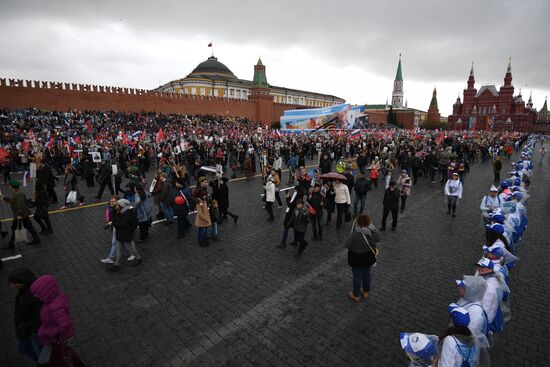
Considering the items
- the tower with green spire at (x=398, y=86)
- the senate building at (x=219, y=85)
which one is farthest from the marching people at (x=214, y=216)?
the tower with green spire at (x=398, y=86)

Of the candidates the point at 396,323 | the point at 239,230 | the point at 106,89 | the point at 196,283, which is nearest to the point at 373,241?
the point at 396,323

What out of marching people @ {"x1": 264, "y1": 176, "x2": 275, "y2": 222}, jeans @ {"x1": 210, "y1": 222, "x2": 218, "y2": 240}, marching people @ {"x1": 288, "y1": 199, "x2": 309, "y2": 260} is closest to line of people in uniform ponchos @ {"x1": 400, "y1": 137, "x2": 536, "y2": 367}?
marching people @ {"x1": 288, "y1": 199, "x2": 309, "y2": 260}

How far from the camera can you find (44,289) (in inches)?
124

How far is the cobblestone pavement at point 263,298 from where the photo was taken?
161 inches

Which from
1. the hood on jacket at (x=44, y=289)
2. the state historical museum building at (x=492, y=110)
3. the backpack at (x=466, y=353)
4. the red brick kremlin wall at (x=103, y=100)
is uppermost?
the state historical museum building at (x=492, y=110)

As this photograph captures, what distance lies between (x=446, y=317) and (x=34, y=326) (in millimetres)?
5796

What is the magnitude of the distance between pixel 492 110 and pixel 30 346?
11450 cm

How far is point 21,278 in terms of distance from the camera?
3270 millimetres

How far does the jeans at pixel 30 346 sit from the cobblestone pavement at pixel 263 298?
564 mm

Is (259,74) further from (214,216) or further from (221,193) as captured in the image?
(214,216)

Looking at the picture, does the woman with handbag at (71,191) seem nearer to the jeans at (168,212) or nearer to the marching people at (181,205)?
the jeans at (168,212)

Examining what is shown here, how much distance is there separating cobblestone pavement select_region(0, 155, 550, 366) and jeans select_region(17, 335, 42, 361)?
0.56m

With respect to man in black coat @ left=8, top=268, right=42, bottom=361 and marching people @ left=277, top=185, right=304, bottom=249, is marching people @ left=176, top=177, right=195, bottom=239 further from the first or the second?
man in black coat @ left=8, top=268, right=42, bottom=361

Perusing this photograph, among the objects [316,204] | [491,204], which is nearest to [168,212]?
[316,204]
